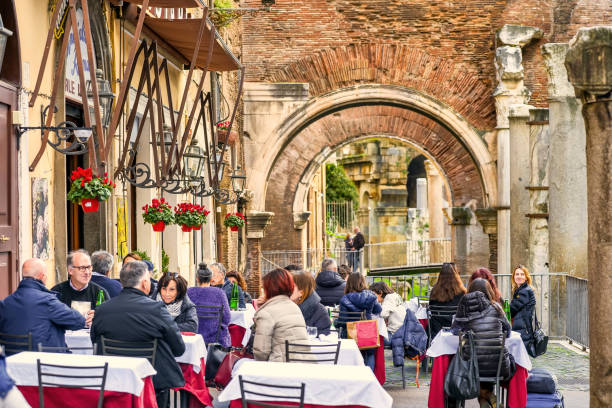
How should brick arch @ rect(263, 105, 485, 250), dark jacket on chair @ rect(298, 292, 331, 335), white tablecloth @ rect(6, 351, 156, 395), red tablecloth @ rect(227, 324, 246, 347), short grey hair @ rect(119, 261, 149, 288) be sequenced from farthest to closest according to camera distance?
brick arch @ rect(263, 105, 485, 250) < red tablecloth @ rect(227, 324, 246, 347) < dark jacket on chair @ rect(298, 292, 331, 335) < short grey hair @ rect(119, 261, 149, 288) < white tablecloth @ rect(6, 351, 156, 395)

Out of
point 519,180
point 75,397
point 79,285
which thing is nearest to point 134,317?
point 75,397

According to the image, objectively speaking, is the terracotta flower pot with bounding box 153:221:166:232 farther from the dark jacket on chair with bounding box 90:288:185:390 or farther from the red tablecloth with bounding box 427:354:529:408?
the dark jacket on chair with bounding box 90:288:185:390

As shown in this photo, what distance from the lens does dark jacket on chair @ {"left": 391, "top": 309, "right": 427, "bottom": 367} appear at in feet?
31.3

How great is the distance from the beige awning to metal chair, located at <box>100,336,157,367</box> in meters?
6.32

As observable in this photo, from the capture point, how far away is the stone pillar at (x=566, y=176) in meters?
13.0

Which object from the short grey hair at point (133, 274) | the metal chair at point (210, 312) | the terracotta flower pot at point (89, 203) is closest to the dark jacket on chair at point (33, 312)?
the short grey hair at point (133, 274)

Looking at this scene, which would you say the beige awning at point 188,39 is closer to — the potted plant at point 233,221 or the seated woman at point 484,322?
the potted plant at point 233,221

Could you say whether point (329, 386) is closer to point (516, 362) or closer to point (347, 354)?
point (347, 354)

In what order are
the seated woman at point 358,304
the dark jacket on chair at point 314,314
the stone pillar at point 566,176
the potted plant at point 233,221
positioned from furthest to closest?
the potted plant at point 233,221 → the stone pillar at point 566,176 → the seated woman at point 358,304 → the dark jacket on chair at point 314,314

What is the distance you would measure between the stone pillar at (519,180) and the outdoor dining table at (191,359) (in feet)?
30.5

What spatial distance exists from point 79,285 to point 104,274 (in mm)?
759

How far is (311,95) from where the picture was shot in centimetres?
2211

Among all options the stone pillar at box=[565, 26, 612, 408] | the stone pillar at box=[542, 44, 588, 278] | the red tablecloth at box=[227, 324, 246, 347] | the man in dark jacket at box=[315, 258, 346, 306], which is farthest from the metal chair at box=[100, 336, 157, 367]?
the stone pillar at box=[542, 44, 588, 278]

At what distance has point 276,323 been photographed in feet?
20.2
